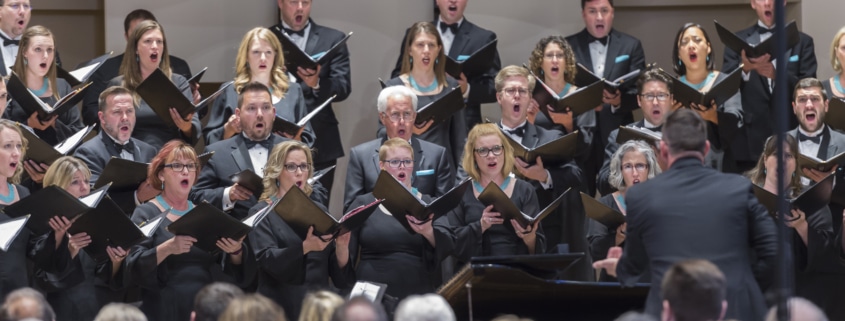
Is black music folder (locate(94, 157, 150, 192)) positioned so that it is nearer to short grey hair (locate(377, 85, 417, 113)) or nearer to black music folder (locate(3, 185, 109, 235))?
black music folder (locate(3, 185, 109, 235))

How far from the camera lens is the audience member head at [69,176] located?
217 inches

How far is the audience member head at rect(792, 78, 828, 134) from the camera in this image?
6641mm

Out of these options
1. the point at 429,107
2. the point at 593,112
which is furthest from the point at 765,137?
the point at 429,107

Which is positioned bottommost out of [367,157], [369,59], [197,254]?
[197,254]

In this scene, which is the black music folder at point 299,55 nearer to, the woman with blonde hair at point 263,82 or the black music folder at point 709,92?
the woman with blonde hair at point 263,82

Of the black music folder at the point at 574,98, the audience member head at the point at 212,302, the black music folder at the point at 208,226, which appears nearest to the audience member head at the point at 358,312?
the audience member head at the point at 212,302

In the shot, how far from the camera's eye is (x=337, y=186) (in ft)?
27.7

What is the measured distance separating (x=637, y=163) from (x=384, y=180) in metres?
1.36

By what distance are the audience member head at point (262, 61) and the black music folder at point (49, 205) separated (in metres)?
1.67

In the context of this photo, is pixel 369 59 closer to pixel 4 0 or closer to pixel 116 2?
pixel 116 2

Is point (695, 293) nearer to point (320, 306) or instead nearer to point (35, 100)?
point (320, 306)

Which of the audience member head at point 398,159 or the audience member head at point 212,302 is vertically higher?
the audience member head at point 398,159

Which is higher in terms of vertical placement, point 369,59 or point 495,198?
point 369,59

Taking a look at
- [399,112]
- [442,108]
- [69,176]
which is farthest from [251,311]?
[442,108]
